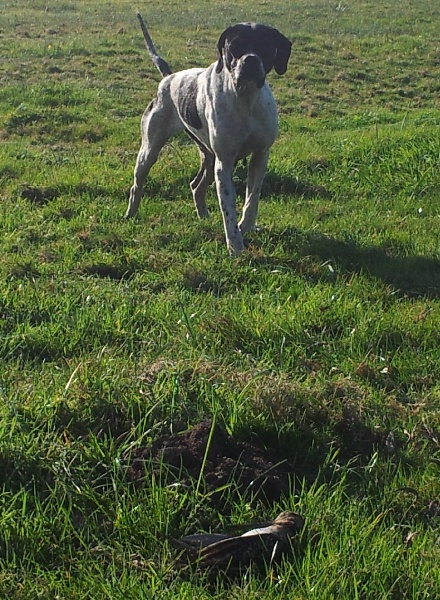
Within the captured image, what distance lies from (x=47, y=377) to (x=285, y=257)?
2.59m

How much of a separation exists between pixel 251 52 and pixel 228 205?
115cm

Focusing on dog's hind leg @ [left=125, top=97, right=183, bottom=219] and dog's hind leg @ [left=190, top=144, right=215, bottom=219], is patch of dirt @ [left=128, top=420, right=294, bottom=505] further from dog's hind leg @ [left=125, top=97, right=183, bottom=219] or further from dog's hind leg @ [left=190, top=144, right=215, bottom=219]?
dog's hind leg @ [left=125, top=97, right=183, bottom=219]

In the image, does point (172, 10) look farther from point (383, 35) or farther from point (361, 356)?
point (361, 356)

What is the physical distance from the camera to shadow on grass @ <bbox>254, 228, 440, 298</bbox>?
5199 mm

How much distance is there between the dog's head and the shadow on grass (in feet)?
4.07

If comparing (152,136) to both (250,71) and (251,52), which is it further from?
(250,71)

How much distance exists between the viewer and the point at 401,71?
15.0 m

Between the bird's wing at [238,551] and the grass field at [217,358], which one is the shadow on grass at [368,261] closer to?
the grass field at [217,358]

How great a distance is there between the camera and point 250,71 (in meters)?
5.58

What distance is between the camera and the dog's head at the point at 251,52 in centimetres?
559

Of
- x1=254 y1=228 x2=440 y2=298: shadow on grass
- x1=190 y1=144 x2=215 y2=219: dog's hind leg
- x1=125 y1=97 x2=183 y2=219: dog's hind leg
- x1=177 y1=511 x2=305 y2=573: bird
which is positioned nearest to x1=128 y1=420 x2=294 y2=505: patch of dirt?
x1=177 y1=511 x2=305 y2=573: bird

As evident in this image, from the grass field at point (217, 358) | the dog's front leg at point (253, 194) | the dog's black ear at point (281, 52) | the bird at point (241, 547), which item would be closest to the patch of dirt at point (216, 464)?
the grass field at point (217, 358)

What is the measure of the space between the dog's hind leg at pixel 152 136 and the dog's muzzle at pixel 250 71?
1508 mm

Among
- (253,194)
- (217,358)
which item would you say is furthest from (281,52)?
(217,358)
